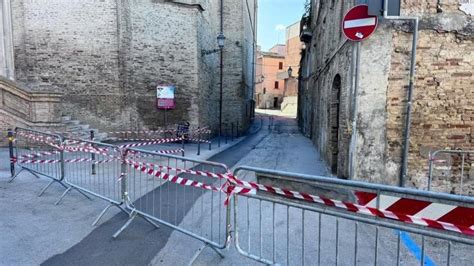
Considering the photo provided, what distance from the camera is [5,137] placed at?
36.4ft

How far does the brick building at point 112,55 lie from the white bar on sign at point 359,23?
1110cm

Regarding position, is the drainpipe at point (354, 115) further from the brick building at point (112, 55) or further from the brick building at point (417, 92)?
the brick building at point (112, 55)

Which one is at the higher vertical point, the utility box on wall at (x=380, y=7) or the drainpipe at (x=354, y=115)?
the utility box on wall at (x=380, y=7)

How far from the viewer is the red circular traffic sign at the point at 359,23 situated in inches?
211

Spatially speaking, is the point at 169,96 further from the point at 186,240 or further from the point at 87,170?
the point at 186,240

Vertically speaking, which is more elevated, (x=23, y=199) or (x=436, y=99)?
(x=436, y=99)

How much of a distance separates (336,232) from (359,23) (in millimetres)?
3974

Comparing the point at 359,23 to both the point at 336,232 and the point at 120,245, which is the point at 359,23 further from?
the point at 120,245

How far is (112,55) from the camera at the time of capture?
14.8 m

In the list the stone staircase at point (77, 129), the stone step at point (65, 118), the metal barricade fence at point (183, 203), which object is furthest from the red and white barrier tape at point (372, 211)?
the stone step at point (65, 118)

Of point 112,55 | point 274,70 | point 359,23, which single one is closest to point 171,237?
point 359,23

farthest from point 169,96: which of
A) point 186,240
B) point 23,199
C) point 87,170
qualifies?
point 186,240

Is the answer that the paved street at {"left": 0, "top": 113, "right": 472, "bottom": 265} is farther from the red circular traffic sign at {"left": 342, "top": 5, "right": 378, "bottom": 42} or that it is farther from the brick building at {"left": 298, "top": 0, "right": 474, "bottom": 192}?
the red circular traffic sign at {"left": 342, "top": 5, "right": 378, "bottom": 42}

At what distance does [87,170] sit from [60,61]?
29.4ft
